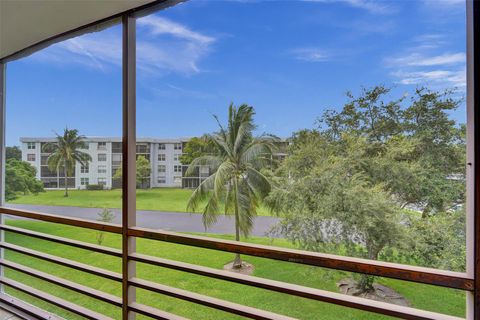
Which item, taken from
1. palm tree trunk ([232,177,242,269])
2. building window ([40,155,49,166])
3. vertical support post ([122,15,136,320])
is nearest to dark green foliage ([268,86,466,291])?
palm tree trunk ([232,177,242,269])

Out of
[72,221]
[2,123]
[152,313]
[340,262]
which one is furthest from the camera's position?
[2,123]

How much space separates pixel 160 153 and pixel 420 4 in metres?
3.03

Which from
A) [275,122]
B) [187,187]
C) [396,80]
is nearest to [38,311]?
[187,187]

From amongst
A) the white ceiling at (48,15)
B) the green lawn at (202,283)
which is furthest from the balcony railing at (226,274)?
the white ceiling at (48,15)

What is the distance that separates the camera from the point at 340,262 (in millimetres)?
1078

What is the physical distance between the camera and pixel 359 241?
312cm

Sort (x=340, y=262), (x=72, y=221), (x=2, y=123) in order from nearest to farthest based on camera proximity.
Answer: (x=340, y=262), (x=72, y=221), (x=2, y=123)

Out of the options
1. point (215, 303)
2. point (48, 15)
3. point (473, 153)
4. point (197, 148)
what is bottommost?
point (215, 303)

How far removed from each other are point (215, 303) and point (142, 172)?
4.12ft

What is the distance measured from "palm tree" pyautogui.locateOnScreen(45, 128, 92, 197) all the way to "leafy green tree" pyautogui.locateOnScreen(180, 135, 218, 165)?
106 centimetres

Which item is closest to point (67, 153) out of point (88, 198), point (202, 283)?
point (88, 198)

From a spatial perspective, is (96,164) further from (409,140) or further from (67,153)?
(409,140)

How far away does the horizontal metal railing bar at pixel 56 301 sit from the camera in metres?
1.74

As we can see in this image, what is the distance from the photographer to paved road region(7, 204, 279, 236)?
257 cm
